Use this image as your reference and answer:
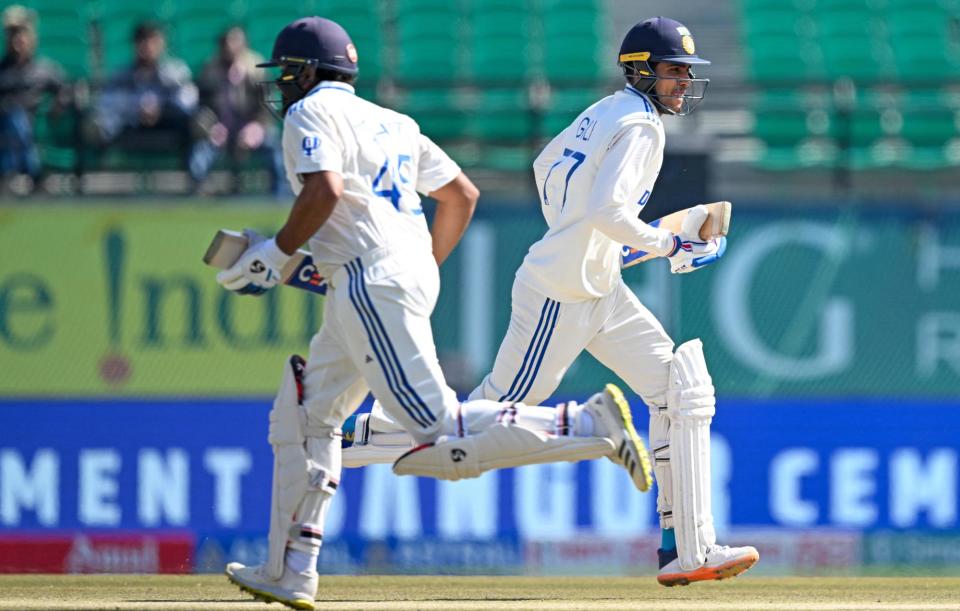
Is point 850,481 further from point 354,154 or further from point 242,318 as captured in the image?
point 354,154

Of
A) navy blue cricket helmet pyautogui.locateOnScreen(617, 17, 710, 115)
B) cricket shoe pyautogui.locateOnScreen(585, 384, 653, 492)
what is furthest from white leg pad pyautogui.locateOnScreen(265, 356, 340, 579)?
navy blue cricket helmet pyautogui.locateOnScreen(617, 17, 710, 115)

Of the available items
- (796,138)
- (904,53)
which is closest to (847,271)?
(796,138)

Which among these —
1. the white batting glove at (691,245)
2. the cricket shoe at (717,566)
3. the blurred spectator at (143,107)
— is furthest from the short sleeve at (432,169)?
the blurred spectator at (143,107)

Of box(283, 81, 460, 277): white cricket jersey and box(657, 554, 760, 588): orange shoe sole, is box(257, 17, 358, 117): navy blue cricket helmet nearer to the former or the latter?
box(283, 81, 460, 277): white cricket jersey

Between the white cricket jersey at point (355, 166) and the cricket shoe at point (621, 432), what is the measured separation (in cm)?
83

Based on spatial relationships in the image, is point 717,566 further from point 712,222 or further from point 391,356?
point 391,356

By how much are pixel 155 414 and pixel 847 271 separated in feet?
13.6

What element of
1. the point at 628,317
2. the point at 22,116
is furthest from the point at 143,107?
the point at 628,317

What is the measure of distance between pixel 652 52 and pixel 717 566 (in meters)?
2.05

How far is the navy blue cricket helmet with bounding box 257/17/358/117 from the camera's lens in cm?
572

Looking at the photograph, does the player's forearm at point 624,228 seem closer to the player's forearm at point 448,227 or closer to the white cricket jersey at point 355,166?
the player's forearm at point 448,227

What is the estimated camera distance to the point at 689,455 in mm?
6371

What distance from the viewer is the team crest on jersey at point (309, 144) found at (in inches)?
215

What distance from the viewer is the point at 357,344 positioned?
5531mm
